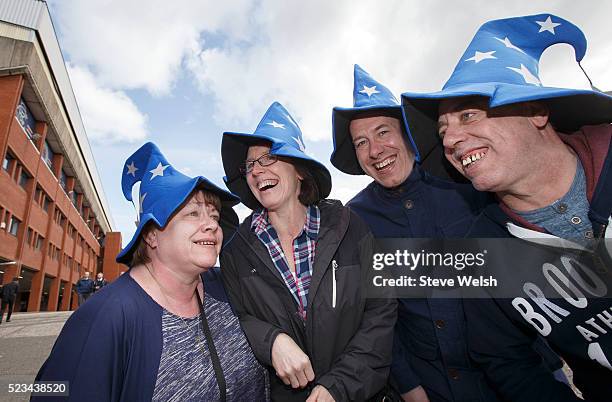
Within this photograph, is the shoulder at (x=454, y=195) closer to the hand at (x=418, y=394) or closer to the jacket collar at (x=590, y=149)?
the jacket collar at (x=590, y=149)

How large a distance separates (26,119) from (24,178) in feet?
13.7

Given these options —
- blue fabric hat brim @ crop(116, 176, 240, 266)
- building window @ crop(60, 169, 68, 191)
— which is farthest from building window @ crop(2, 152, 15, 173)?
blue fabric hat brim @ crop(116, 176, 240, 266)

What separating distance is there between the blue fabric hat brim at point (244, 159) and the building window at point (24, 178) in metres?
27.9

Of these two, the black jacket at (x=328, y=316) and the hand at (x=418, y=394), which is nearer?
the black jacket at (x=328, y=316)

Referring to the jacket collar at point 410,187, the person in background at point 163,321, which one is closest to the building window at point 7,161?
the person in background at point 163,321

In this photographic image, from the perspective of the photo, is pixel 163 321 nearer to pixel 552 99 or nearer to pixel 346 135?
pixel 346 135

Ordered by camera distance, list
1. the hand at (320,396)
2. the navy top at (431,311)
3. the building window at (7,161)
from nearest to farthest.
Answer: the hand at (320,396)
the navy top at (431,311)
the building window at (7,161)

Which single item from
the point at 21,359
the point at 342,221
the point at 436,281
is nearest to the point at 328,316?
the point at 342,221

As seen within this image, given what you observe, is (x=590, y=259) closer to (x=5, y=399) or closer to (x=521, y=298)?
(x=521, y=298)

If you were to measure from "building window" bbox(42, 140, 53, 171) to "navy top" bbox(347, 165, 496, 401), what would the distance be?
31975 mm

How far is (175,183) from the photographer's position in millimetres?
2395

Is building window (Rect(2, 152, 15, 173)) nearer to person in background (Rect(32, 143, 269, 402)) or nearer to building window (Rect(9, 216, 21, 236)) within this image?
building window (Rect(9, 216, 21, 236))

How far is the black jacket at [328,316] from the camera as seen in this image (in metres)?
2.21

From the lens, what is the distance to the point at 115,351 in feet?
6.11
